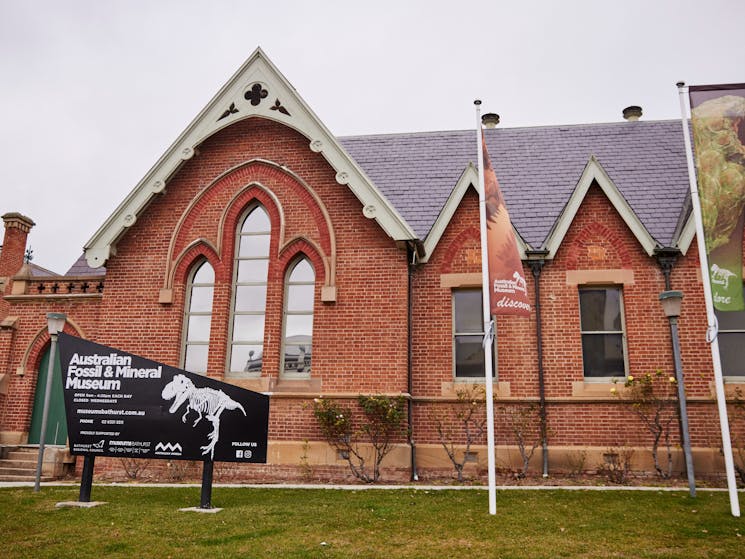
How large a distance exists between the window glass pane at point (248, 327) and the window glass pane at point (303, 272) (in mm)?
1165

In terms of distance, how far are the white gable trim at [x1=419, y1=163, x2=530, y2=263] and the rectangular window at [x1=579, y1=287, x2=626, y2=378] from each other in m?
1.85

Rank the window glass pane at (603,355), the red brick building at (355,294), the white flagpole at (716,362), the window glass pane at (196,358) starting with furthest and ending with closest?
the window glass pane at (196,358)
the window glass pane at (603,355)
the red brick building at (355,294)
the white flagpole at (716,362)

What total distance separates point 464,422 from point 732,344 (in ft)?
20.0

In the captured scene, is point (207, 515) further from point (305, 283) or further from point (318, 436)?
point (305, 283)

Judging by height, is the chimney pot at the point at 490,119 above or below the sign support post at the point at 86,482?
above

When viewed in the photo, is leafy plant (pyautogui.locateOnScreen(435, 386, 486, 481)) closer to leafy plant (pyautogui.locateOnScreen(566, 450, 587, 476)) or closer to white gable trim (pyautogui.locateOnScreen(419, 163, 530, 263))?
leafy plant (pyautogui.locateOnScreen(566, 450, 587, 476))

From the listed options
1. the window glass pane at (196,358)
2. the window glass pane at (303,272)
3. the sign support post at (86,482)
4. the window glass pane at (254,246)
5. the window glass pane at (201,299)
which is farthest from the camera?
the window glass pane at (254,246)

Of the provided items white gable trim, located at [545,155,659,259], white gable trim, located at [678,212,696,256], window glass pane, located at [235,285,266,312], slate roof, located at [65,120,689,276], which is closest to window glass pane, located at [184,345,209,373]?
window glass pane, located at [235,285,266,312]

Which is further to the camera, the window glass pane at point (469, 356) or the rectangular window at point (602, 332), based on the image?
the window glass pane at point (469, 356)

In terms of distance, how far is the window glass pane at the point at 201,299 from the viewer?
14633 millimetres

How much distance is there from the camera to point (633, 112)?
63.3ft

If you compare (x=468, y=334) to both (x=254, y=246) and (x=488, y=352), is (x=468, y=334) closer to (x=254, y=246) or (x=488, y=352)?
(x=488, y=352)

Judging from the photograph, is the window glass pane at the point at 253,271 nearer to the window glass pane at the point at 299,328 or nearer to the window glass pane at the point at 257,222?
the window glass pane at the point at 257,222

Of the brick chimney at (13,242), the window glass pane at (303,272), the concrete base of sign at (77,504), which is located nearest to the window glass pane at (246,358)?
the window glass pane at (303,272)
